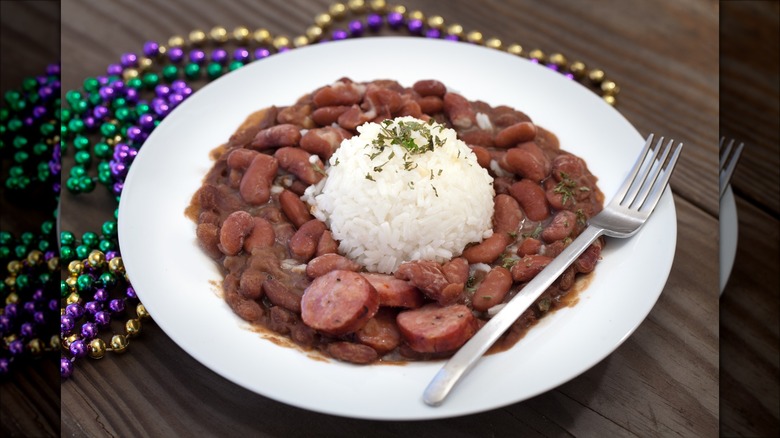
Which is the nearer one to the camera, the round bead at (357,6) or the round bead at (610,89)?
the round bead at (610,89)

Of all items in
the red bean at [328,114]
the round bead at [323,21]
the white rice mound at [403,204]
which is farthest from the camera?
the round bead at [323,21]

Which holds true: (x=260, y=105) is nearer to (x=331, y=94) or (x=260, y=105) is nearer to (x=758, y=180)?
(x=331, y=94)

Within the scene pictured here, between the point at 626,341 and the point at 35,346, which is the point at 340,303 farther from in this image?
the point at 35,346

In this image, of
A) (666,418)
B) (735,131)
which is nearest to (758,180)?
(735,131)

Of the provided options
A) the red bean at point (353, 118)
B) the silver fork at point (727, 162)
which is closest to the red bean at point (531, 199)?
the red bean at point (353, 118)

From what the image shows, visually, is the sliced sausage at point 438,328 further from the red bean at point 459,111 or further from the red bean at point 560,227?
the red bean at point 459,111

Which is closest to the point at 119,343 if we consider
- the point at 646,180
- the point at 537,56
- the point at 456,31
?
the point at 646,180
